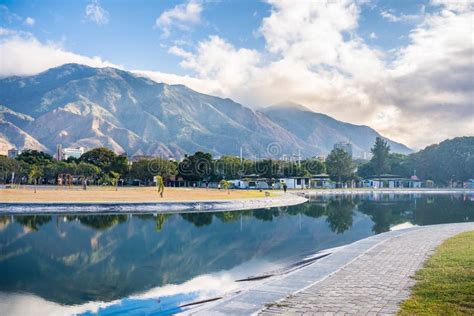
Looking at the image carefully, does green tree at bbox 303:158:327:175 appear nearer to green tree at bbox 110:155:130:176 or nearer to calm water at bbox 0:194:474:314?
green tree at bbox 110:155:130:176

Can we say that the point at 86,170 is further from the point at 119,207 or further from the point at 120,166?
the point at 119,207

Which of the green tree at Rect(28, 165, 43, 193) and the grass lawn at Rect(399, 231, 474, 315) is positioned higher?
the green tree at Rect(28, 165, 43, 193)

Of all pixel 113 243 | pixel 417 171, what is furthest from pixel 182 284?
pixel 417 171

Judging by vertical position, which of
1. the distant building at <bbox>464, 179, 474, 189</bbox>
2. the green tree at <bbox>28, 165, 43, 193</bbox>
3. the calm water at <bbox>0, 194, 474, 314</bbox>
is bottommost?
the calm water at <bbox>0, 194, 474, 314</bbox>

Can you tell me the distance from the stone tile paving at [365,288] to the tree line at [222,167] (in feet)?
227

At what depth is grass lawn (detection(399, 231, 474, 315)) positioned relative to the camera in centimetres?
817

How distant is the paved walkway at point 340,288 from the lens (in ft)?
28.8

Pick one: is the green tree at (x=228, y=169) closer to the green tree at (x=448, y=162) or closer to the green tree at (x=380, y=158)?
the green tree at (x=380, y=158)

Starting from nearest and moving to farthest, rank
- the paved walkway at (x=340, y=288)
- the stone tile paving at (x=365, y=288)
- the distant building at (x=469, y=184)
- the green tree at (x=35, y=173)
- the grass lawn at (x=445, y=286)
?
1. the grass lawn at (x=445, y=286)
2. the stone tile paving at (x=365, y=288)
3. the paved walkway at (x=340, y=288)
4. the green tree at (x=35, y=173)
5. the distant building at (x=469, y=184)

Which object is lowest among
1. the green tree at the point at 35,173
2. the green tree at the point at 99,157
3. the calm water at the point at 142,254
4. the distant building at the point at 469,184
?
the calm water at the point at 142,254

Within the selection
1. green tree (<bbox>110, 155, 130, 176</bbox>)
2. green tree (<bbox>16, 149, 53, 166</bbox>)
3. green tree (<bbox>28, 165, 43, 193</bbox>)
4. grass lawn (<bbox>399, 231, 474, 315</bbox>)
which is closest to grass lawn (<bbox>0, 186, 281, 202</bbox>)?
green tree (<bbox>28, 165, 43, 193</bbox>)

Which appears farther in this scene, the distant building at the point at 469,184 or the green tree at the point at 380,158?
the green tree at the point at 380,158

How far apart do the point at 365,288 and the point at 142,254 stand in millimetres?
10919

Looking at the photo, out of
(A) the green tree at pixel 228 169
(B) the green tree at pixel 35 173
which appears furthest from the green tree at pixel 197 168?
(B) the green tree at pixel 35 173
